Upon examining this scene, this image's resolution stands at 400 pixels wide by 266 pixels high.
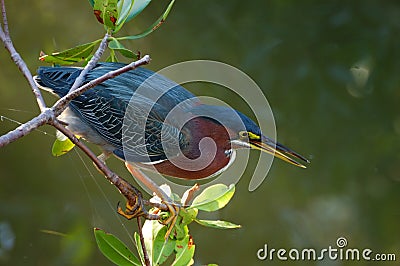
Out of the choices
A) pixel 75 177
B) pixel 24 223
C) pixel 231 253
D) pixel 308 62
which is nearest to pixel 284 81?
pixel 308 62

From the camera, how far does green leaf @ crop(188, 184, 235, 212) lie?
980mm

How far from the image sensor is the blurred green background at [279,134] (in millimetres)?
2018

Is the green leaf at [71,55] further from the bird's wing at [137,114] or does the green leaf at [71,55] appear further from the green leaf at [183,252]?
the green leaf at [183,252]

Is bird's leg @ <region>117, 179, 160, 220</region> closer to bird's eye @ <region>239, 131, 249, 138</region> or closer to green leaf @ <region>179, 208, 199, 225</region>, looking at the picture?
green leaf @ <region>179, 208, 199, 225</region>

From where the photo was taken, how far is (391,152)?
209 cm

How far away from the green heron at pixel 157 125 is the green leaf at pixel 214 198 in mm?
139

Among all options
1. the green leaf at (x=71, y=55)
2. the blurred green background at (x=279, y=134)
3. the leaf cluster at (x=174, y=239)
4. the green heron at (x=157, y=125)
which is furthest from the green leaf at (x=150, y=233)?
the blurred green background at (x=279, y=134)

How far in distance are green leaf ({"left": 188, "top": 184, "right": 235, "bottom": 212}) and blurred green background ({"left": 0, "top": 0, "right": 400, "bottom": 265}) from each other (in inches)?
39.1

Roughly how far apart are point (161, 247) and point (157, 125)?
0.24 m

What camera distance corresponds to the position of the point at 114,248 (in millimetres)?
968

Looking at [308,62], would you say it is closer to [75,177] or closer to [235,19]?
[235,19]

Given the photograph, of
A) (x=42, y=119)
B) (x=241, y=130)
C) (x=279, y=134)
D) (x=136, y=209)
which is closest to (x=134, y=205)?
(x=136, y=209)

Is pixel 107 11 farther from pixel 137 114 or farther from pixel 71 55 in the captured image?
pixel 137 114

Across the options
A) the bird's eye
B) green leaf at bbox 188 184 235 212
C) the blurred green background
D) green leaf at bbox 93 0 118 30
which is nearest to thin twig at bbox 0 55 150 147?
green leaf at bbox 93 0 118 30
